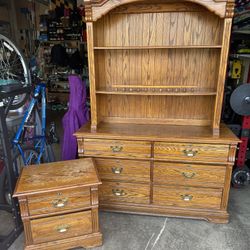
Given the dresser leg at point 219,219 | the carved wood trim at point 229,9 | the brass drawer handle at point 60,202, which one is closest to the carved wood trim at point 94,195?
the brass drawer handle at point 60,202

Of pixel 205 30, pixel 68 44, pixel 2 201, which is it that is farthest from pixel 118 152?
pixel 68 44

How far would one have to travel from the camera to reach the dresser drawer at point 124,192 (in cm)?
198

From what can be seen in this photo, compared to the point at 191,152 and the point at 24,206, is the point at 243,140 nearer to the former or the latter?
the point at 191,152

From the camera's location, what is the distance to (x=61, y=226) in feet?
5.31

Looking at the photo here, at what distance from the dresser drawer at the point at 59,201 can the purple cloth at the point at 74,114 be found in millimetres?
998

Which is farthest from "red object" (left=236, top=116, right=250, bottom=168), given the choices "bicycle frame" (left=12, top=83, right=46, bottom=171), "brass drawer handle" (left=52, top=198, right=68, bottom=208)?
"bicycle frame" (left=12, top=83, right=46, bottom=171)

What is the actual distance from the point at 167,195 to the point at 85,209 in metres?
0.72

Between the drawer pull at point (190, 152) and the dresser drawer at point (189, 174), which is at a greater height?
the drawer pull at point (190, 152)

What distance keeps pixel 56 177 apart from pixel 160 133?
880 millimetres

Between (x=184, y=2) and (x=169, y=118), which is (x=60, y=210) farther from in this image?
(x=184, y=2)

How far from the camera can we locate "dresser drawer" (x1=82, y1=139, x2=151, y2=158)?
1.88 metres

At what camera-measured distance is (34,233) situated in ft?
5.18

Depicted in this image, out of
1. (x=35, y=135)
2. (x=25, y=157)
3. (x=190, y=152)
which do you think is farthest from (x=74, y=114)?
(x=190, y=152)

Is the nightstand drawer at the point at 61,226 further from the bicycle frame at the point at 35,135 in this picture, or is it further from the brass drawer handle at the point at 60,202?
the bicycle frame at the point at 35,135
